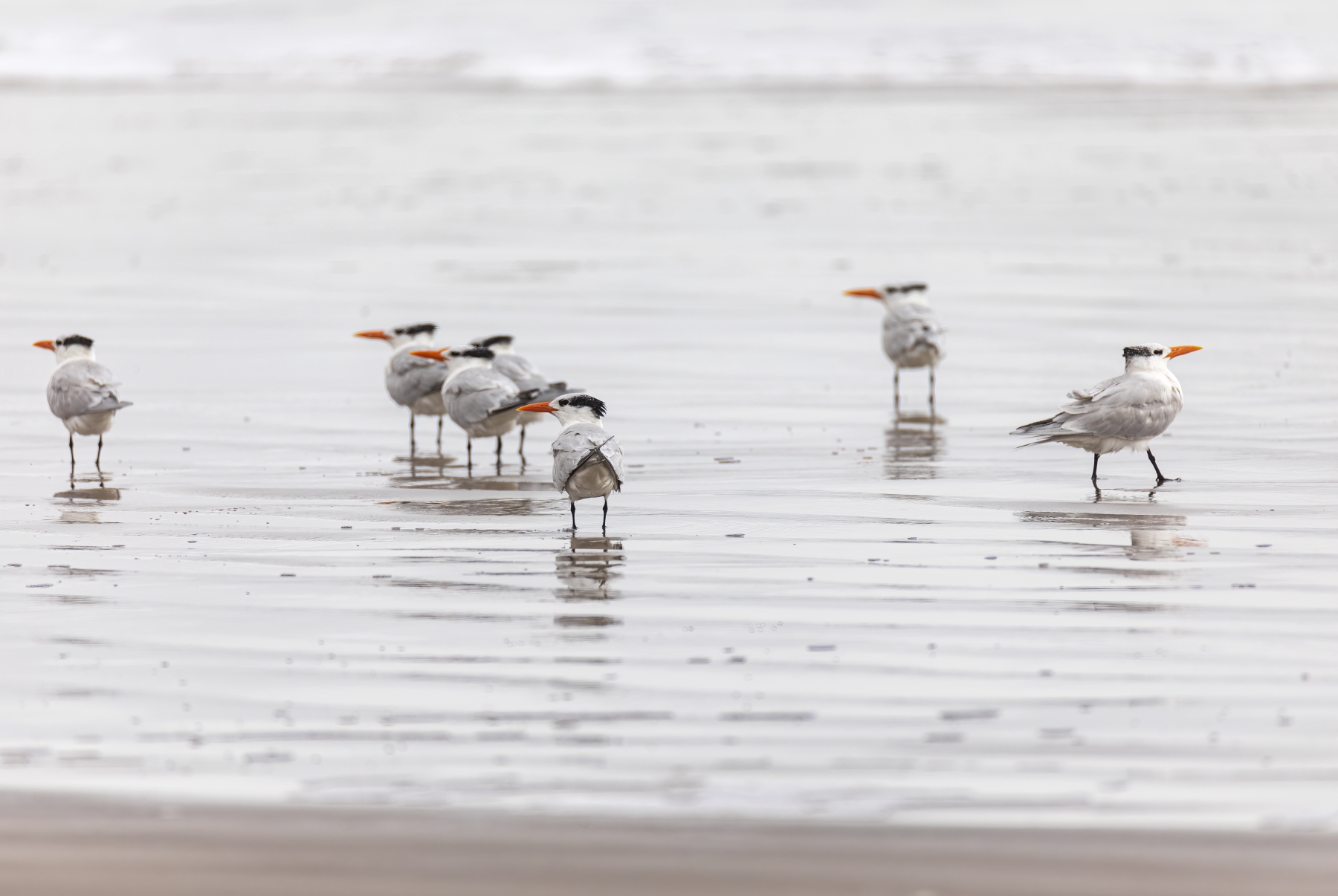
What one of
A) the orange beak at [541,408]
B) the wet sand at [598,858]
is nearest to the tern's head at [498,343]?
the orange beak at [541,408]

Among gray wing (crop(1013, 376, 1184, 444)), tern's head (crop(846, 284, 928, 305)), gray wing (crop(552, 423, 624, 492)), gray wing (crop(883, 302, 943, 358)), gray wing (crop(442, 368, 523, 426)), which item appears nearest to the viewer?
gray wing (crop(552, 423, 624, 492))

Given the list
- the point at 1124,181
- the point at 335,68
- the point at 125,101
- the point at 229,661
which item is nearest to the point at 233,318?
the point at 229,661

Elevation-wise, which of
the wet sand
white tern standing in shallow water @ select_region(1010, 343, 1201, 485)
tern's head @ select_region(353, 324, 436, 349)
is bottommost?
the wet sand

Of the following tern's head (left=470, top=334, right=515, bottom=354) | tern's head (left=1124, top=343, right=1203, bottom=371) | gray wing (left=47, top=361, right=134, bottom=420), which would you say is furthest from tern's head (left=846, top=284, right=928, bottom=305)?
gray wing (left=47, top=361, right=134, bottom=420)

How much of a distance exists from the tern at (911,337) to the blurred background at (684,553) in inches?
12.6

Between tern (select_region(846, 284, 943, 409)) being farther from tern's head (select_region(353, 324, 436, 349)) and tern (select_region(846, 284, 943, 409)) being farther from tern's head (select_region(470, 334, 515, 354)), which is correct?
tern's head (select_region(353, 324, 436, 349))

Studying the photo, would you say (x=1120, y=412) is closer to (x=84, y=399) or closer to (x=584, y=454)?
(x=584, y=454)

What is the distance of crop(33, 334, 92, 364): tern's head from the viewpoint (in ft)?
36.6

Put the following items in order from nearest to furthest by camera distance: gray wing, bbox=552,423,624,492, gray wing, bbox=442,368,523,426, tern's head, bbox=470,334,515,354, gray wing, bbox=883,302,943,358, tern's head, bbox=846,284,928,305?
1. gray wing, bbox=552,423,624,492
2. gray wing, bbox=442,368,523,426
3. tern's head, bbox=470,334,515,354
4. gray wing, bbox=883,302,943,358
5. tern's head, bbox=846,284,928,305

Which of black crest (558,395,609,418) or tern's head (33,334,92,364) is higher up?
tern's head (33,334,92,364)

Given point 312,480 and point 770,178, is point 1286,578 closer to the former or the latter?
point 312,480

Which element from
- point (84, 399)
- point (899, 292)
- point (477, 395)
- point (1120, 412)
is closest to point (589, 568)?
point (477, 395)

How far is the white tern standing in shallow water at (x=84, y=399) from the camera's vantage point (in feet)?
35.0

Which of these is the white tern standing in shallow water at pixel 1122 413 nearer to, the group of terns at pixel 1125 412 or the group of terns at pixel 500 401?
the group of terns at pixel 1125 412
